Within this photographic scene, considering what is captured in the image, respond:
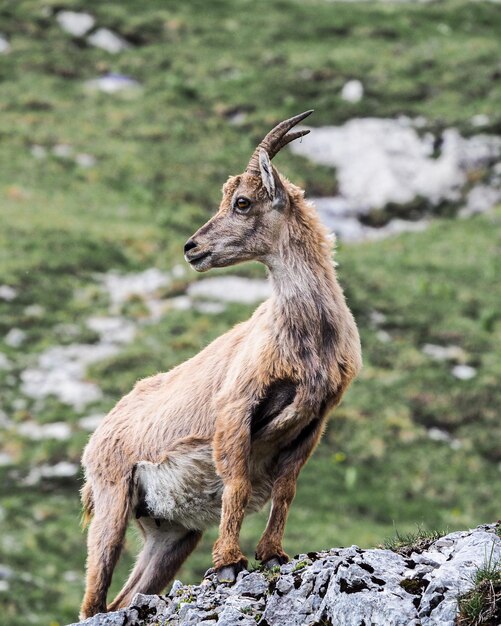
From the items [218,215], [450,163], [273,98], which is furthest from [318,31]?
[218,215]

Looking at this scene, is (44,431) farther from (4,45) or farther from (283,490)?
(4,45)

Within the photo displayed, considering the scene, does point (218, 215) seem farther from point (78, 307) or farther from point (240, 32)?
point (240, 32)

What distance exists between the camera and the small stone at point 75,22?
58281mm

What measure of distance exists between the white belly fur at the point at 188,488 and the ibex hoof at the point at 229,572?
1041 millimetres

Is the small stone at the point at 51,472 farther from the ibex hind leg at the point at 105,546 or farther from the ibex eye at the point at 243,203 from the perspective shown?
the ibex eye at the point at 243,203

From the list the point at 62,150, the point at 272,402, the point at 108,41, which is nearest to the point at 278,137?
Answer: the point at 272,402

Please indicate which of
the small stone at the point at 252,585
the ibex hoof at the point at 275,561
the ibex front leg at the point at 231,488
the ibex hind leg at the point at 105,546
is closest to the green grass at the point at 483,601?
the small stone at the point at 252,585

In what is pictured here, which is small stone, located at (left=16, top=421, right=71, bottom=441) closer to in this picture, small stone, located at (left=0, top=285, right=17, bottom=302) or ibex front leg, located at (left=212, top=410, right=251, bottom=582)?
small stone, located at (left=0, top=285, right=17, bottom=302)

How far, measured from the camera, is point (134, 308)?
126 ft

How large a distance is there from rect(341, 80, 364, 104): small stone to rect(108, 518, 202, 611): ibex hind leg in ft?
134

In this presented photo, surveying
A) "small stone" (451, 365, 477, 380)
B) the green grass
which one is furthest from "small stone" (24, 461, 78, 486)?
the green grass

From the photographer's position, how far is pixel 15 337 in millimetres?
35969

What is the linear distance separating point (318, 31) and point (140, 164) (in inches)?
622

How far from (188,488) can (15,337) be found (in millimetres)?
24721
